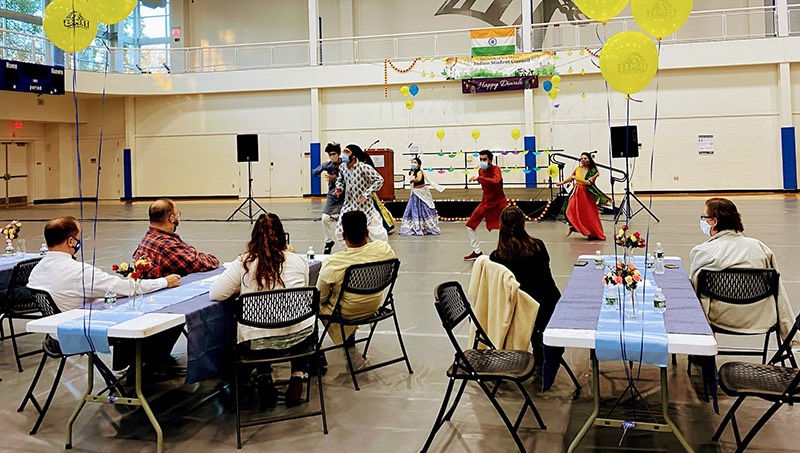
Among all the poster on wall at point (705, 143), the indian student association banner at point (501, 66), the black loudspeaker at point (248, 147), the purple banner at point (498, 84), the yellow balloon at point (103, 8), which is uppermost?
the indian student association banner at point (501, 66)

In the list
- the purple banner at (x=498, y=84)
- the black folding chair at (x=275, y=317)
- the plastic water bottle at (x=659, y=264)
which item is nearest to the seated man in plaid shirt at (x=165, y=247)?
the black folding chair at (x=275, y=317)

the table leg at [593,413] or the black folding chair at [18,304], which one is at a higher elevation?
the black folding chair at [18,304]

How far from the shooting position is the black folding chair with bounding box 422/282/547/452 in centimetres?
302

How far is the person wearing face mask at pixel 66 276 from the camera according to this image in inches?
152

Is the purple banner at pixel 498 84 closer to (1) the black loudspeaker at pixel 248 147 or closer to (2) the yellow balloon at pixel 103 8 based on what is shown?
(1) the black loudspeaker at pixel 248 147

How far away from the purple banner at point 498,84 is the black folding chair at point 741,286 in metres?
16.9

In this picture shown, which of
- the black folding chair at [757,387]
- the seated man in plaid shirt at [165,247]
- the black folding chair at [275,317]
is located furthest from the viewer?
the seated man in plaid shirt at [165,247]

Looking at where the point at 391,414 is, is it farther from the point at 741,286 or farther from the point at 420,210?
the point at 420,210

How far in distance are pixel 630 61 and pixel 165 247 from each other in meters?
3.04

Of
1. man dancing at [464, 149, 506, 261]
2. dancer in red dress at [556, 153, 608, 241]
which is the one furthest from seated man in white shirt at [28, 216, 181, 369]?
dancer in red dress at [556, 153, 608, 241]

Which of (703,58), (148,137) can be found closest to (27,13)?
(148,137)

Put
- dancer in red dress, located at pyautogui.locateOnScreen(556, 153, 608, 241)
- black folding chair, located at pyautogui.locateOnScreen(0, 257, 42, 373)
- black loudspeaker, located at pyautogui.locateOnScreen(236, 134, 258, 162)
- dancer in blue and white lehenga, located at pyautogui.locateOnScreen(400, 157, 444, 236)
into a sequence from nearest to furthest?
1. black folding chair, located at pyautogui.locateOnScreen(0, 257, 42, 373)
2. dancer in red dress, located at pyautogui.locateOnScreen(556, 153, 608, 241)
3. dancer in blue and white lehenga, located at pyautogui.locateOnScreen(400, 157, 444, 236)
4. black loudspeaker, located at pyautogui.locateOnScreen(236, 134, 258, 162)

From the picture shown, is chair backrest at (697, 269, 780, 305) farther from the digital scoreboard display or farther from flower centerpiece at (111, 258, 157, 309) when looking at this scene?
the digital scoreboard display

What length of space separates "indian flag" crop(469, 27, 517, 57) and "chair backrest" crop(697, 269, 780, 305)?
1677 cm
